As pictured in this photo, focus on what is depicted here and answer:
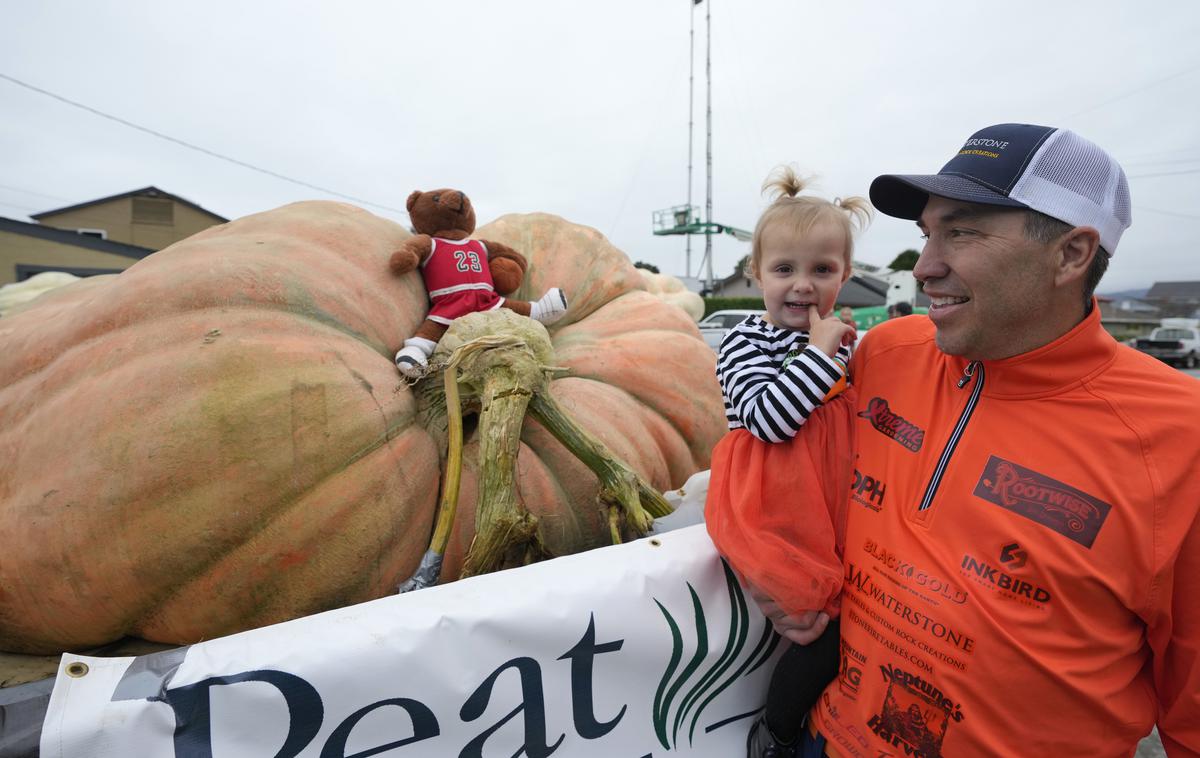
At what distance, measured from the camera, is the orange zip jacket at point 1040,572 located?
3.47ft

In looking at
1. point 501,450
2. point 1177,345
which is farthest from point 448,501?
point 1177,345

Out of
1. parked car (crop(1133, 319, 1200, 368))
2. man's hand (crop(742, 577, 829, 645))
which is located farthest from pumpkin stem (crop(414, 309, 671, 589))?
parked car (crop(1133, 319, 1200, 368))

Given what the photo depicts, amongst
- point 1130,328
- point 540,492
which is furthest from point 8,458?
point 1130,328

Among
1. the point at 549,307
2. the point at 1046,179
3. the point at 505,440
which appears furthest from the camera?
the point at 549,307

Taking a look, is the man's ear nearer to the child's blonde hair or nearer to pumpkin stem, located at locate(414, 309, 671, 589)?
the child's blonde hair

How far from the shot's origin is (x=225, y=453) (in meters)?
1.38

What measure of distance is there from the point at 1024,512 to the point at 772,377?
0.59 meters

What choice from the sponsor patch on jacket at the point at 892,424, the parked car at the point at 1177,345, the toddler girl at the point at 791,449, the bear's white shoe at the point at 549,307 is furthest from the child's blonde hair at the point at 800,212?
the parked car at the point at 1177,345

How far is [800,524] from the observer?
4.61ft

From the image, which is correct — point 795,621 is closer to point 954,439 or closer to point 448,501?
point 954,439

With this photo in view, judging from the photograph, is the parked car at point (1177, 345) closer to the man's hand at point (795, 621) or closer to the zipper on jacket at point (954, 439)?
the zipper on jacket at point (954, 439)

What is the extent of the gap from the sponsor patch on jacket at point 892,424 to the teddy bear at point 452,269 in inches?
49.4

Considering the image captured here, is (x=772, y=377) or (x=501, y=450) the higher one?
(x=772, y=377)

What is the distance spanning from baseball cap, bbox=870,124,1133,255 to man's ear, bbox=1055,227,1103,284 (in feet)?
0.06
